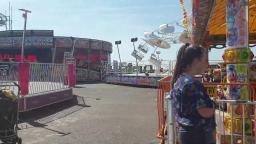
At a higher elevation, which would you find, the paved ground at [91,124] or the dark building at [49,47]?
the dark building at [49,47]

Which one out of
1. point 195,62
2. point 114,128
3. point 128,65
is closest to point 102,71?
point 128,65

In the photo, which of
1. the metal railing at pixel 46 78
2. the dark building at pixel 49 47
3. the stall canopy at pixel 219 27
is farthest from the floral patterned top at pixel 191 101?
the dark building at pixel 49 47

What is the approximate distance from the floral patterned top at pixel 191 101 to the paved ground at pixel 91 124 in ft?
18.0

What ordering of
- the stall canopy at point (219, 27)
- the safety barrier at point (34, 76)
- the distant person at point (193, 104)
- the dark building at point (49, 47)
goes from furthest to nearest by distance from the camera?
the dark building at point (49, 47) < the safety barrier at point (34, 76) < the stall canopy at point (219, 27) < the distant person at point (193, 104)

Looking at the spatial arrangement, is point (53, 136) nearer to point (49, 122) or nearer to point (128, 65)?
point (49, 122)

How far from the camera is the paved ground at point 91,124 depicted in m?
10.0

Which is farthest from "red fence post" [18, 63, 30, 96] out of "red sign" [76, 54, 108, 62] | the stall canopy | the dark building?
"red sign" [76, 54, 108, 62]

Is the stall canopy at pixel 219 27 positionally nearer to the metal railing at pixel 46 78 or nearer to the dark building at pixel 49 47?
the metal railing at pixel 46 78

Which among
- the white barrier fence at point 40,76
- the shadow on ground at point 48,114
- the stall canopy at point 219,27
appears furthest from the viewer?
the white barrier fence at point 40,76

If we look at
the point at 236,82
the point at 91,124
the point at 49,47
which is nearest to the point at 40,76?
the point at 91,124

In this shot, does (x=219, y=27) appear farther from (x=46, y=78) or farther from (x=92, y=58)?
(x=92, y=58)

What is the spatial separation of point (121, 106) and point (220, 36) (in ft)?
15.6

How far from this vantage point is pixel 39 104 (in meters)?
14.8

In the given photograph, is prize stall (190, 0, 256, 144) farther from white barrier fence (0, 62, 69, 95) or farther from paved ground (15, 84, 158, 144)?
white barrier fence (0, 62, 69, 95)
